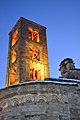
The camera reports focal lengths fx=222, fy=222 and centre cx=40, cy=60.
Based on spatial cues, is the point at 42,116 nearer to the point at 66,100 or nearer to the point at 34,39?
the point at 66,100

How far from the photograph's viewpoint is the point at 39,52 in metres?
35.7

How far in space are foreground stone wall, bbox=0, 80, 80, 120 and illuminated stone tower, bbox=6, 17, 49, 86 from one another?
16.8m

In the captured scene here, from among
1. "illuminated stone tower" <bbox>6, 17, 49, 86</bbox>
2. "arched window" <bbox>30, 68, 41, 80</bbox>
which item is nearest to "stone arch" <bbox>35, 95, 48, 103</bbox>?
"illuminated stone tower" <bbox>6, 17, 49, 86</bbox>

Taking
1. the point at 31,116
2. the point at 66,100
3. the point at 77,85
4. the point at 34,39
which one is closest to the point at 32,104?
the point at 31,116

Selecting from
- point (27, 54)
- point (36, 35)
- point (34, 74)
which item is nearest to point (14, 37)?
point (36, 35)

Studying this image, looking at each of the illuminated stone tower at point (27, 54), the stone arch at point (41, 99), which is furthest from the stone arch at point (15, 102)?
the illuminated stone tower at point (27, 54)

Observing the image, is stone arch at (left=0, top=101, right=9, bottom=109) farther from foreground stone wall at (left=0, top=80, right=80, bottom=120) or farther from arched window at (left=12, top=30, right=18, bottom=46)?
arched window at (left=12, top=30, right=18, bottom=46)

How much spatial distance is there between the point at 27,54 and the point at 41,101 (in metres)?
21.1

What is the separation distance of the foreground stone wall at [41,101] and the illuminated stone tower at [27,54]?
16.8m

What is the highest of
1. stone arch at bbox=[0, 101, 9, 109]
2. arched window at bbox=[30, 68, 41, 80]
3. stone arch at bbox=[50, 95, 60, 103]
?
arched window at bbox=[30, 68, 41, 80]

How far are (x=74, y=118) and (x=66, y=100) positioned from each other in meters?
1.15

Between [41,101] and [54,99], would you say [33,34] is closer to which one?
[54,99]

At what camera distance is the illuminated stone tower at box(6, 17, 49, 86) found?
104ft

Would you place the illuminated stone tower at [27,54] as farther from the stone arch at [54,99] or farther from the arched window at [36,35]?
the stone arch at [54,99]
